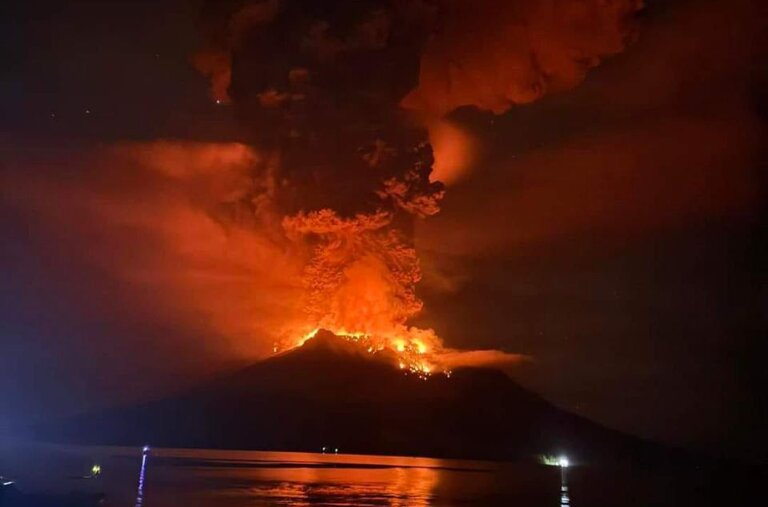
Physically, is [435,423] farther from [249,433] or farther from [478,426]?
[249,433]

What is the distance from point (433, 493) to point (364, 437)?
11124cm

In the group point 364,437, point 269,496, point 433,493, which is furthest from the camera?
point 364,437

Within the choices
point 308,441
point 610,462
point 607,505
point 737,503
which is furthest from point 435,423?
point 607,505

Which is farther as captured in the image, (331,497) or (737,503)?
(737,503)

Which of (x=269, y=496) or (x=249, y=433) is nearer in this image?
(x=269, y=496)

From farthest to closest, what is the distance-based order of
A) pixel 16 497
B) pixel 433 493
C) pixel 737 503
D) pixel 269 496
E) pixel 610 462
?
pixel 610 462, pixel 737 503, pixel 433 493, pixel 269 496, pixel 16 497

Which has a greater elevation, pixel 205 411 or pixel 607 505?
pixel 205 411

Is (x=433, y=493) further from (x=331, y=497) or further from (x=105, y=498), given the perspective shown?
(x=105, y=498)

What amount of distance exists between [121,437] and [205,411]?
19774mm

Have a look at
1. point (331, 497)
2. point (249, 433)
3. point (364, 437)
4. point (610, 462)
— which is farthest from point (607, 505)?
point (610, 462)

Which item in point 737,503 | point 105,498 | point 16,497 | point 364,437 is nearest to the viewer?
point 16,497

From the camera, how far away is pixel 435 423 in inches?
6806

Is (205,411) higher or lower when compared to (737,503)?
higher

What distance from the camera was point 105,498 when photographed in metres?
35.8
